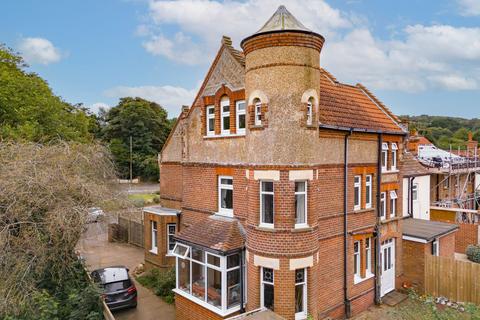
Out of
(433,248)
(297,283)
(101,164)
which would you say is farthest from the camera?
(433,248)

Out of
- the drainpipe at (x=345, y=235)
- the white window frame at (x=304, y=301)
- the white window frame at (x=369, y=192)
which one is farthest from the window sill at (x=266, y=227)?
the white window frame at (x=369, y=192)

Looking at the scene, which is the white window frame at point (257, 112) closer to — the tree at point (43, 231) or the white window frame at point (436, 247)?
the tree at point (43, 231)

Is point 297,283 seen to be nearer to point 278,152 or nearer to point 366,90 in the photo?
point 278,152

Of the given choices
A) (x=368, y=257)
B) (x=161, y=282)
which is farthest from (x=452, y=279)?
(x=161, y=282)

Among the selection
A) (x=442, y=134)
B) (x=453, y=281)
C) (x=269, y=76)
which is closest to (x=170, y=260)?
(x=269, y=76)

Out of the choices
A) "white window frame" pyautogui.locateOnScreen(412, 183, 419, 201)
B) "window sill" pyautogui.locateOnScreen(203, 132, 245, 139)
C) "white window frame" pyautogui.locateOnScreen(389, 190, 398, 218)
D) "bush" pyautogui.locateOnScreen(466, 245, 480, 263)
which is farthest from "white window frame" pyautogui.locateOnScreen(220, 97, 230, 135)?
"bush" pyautogui.locateOnScreen(466, 245, 480, 263)

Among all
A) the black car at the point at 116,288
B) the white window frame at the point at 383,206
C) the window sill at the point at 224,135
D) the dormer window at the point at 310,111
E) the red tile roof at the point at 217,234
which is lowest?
the black car at the point at 116,288

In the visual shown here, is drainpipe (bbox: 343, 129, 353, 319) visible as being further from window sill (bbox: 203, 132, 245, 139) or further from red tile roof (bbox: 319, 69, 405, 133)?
window sill (bbox: 203, 132, 245, 139)
